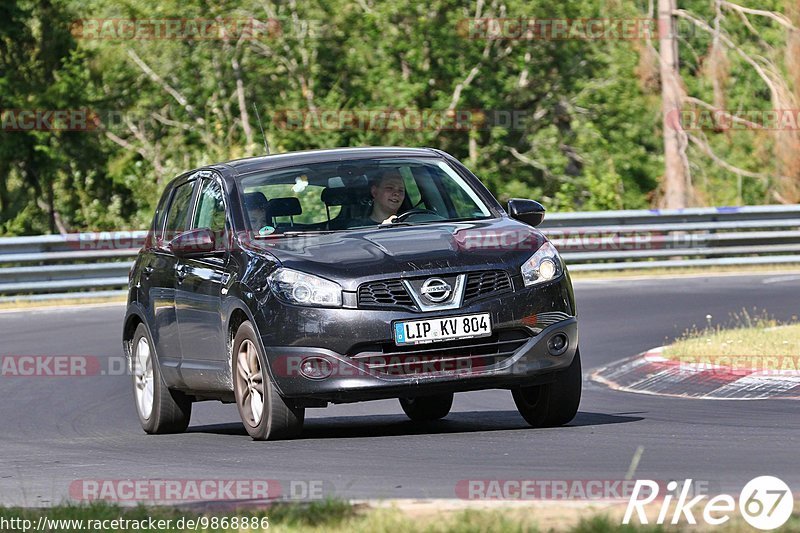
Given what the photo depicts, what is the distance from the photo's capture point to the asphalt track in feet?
25.8

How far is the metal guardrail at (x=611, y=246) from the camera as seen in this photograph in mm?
24281

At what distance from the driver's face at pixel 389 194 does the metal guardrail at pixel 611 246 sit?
1418 centimetres

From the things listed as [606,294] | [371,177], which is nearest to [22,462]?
[371,177]

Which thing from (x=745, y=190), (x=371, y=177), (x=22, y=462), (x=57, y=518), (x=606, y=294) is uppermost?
(x=371, y=177)

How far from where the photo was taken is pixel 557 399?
992cm

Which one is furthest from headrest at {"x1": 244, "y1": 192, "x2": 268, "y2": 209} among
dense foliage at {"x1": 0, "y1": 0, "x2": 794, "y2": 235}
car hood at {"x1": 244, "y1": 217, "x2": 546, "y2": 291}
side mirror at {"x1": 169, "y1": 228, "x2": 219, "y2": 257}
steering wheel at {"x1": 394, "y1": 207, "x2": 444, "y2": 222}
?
dense foliage at {"x1": 0, "y1": 0, "x2": 794, "y2": 235}

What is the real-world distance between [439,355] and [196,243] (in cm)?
191

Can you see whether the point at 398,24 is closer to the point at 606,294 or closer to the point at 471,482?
the point at 606,294

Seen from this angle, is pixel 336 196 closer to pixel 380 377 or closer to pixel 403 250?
pixel 403 250

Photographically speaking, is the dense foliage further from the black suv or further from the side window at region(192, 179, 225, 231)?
the black suv

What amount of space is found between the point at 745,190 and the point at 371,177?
120 ft

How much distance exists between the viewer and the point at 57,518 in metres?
6.79

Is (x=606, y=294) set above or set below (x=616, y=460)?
below

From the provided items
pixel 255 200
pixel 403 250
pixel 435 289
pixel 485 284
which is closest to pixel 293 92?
pixel 255 200
